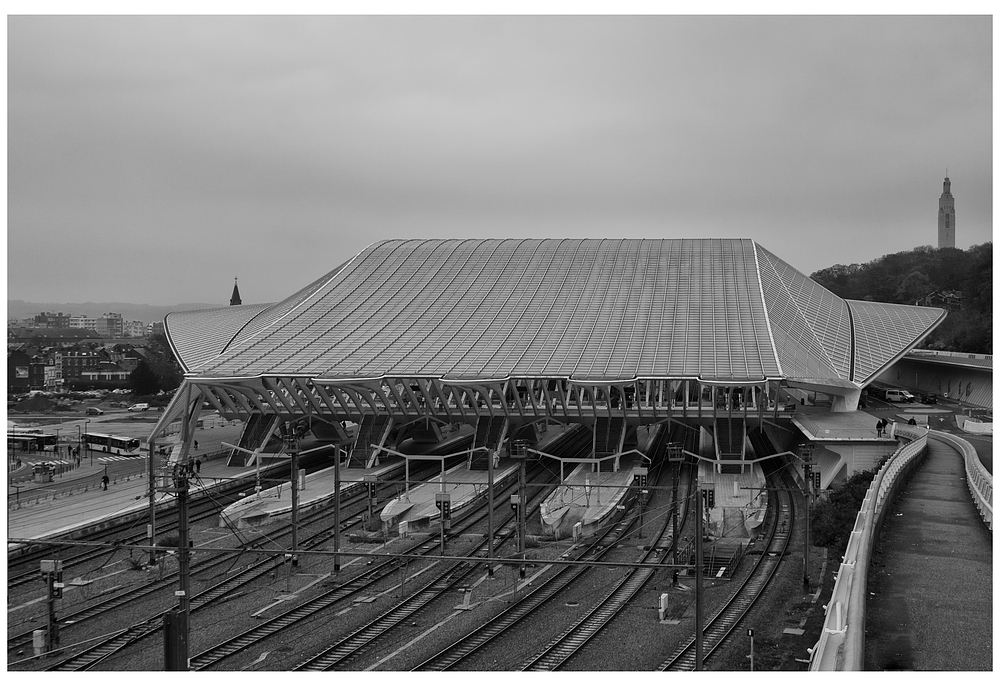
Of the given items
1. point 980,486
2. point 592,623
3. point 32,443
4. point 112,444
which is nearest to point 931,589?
point 592,623

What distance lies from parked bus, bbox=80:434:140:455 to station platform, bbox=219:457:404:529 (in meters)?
22.1

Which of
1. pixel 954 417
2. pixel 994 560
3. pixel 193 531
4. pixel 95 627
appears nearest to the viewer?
pixel 994 560

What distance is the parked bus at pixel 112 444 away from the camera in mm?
68250

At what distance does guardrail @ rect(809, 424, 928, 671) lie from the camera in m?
17.5

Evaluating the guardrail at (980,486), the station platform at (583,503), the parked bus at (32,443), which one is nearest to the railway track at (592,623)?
the station platform at (583,503)

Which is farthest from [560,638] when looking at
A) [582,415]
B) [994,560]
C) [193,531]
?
[582,415]

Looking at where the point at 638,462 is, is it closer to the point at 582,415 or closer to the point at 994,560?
the point at 582,415

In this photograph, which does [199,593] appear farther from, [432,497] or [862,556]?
[862,556]

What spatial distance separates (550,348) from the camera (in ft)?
179

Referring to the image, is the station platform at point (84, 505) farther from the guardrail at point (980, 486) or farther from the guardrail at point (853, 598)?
the guardrail at point (980, 486)

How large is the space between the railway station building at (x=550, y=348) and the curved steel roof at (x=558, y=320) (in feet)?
0.54

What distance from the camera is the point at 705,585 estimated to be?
2953 centimetres

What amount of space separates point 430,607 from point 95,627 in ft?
28.9

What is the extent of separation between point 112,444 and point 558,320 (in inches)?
1288
